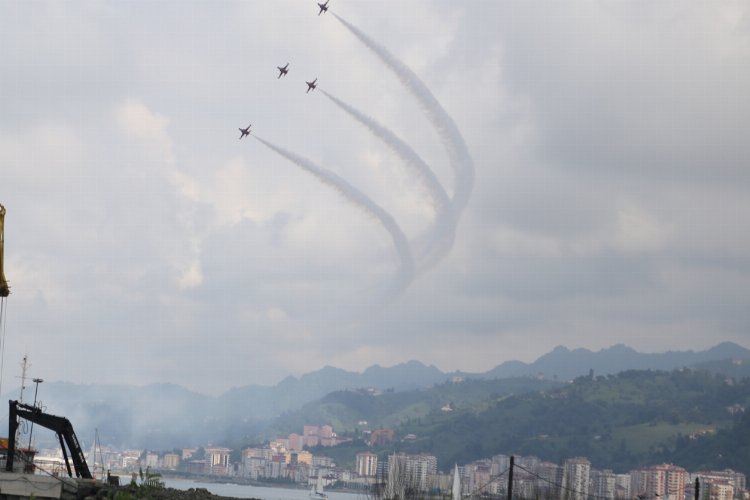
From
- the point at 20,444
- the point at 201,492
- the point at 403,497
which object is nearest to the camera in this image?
the point at 20,444

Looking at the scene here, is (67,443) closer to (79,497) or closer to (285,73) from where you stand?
(79,497)

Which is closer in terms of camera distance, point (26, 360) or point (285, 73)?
point (26, 360)

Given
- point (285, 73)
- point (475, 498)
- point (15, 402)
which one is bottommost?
point (475, 498)

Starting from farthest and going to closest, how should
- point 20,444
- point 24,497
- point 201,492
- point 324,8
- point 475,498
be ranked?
point 475,498 < point 324,8 < point 201,492 < point 20,444 < point 24,497

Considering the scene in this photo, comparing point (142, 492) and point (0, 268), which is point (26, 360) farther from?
point (142, 492)

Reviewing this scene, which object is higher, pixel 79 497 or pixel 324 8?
pixel 324 8

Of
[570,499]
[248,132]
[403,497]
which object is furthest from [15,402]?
[570,499]
